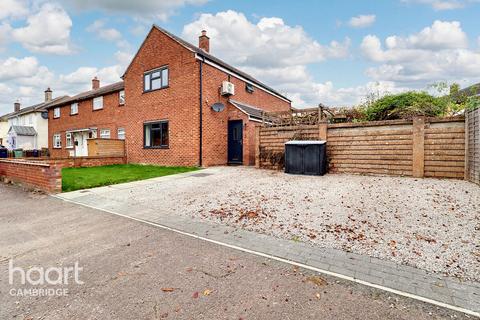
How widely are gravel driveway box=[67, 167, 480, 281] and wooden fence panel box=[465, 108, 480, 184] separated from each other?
1.55 ft

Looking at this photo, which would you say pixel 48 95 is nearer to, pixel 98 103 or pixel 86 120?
pixel 86 120

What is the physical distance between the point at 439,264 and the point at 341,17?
12.1 m

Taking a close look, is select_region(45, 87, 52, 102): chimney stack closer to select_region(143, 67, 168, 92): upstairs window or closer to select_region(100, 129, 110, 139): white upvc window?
select_region(100, 129, 110, 139): white upvc window

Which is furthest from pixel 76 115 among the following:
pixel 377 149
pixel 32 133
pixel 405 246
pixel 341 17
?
pixel 405 246

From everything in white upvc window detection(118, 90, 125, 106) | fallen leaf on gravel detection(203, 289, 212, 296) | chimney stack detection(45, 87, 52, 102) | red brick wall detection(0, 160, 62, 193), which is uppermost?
chimney stack detection(45, 87, 52, 102)

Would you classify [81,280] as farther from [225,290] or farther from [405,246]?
[405,246]

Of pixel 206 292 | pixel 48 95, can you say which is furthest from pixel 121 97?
pixel 48 95

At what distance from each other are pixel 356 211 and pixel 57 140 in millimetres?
29169

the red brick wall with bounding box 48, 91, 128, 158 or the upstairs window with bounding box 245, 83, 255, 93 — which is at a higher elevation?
the upstairs window with bounding box 245, 83, 255, 93

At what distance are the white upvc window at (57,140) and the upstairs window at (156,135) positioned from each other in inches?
580

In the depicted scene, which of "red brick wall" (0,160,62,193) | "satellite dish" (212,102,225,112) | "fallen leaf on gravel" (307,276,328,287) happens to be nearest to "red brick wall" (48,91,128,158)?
"satellite dish" (212,102,225,112)

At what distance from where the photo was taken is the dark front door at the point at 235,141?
47.6 ft

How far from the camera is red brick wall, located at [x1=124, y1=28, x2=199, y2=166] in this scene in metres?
13.5

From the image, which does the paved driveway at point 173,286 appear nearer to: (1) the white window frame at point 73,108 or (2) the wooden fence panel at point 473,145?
(2) the wooden fence panel at point 473,145
